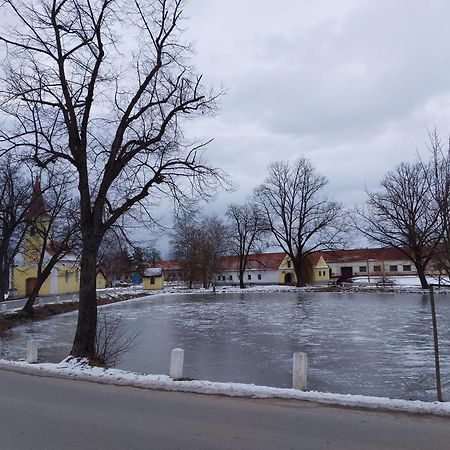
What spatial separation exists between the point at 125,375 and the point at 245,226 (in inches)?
2874

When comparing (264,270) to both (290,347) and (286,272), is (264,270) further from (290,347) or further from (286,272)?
(290,347)

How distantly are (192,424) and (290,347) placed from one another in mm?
12114

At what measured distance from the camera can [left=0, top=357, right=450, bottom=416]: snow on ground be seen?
8.85 metres

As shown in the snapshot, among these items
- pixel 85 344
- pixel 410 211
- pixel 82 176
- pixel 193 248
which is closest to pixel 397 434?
pixel 85 344

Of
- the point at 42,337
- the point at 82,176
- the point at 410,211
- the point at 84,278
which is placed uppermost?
the point at 410,211

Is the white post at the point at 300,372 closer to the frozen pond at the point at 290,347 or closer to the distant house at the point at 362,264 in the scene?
the frozen pond at the point at 290,347

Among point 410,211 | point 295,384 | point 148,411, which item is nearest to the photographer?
point 148,411

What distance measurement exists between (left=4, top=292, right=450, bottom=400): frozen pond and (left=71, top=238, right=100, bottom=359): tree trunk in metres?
1.54

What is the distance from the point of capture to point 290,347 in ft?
63.1

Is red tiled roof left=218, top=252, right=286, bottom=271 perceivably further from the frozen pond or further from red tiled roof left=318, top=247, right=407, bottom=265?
the frozen pond

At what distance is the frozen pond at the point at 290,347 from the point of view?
13367 mm

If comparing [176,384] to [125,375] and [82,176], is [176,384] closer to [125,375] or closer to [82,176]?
[125,375]

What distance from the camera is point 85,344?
47.8 feet

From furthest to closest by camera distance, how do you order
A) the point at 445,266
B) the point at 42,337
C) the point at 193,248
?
the point at 193,248 → the point at 42,337 → the point at 445,266
